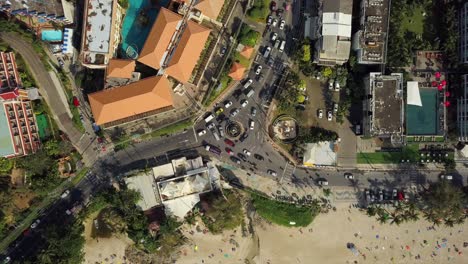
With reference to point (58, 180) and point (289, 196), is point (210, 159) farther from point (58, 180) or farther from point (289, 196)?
point (58, 180)

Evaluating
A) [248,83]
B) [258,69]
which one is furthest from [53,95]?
[258,69]

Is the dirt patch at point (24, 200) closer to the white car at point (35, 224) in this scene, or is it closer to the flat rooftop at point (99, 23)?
the white car at point (35, 224)

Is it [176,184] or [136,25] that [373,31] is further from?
[176,184]

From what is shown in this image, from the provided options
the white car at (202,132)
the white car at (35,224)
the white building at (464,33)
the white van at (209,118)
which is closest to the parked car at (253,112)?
the white van at (209,118)

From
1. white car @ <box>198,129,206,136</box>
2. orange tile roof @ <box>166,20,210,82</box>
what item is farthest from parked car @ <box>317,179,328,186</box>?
orange tile roof @ <box>166,20,210,82</box>

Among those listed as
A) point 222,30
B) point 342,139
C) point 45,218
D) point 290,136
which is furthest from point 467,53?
point 45,218
